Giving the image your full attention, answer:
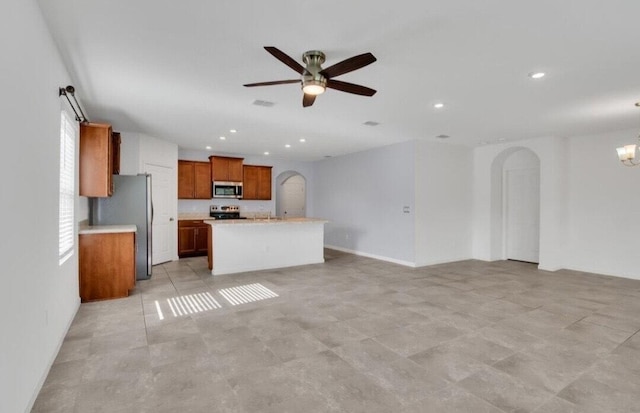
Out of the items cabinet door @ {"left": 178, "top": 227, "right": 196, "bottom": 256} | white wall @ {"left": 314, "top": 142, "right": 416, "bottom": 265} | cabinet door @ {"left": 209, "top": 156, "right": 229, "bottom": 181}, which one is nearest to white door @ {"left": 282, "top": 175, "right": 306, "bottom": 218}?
white wall @ {"left": 314, "top": 142, "right": 416, "bottom": 265}

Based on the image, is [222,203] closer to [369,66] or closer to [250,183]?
[250,183]

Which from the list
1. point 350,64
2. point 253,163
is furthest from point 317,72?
point 253,163

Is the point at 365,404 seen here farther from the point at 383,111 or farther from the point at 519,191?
the point at 519,191

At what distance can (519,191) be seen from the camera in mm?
7316

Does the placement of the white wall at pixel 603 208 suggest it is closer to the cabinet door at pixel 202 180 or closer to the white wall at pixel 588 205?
the white wall at pixel 588 205

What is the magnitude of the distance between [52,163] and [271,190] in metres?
6.60

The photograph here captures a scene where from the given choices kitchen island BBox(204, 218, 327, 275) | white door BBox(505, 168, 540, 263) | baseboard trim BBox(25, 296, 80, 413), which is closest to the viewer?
baseboard trim BBox(25, 296, 80, 413)

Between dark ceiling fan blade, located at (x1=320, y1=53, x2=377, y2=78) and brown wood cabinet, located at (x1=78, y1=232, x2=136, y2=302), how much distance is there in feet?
11.7

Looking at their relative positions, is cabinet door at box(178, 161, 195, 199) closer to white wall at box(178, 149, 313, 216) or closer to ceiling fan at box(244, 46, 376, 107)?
white wall at box(178, 149, 313, 216)

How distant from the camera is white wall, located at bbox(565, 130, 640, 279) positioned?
5.66 m

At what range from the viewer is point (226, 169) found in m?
8.34

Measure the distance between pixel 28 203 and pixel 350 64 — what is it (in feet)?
7.98

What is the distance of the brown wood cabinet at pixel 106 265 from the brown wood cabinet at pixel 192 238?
3.03 meters

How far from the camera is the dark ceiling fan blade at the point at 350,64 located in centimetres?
231
